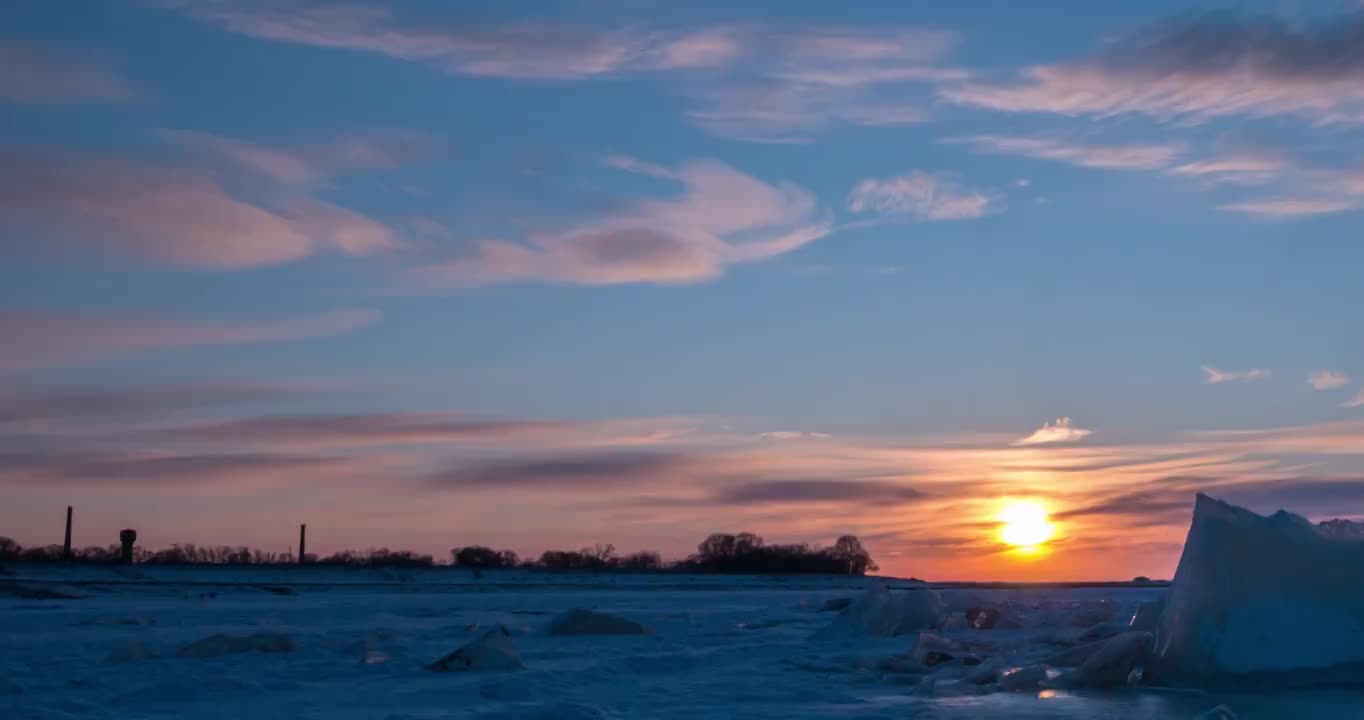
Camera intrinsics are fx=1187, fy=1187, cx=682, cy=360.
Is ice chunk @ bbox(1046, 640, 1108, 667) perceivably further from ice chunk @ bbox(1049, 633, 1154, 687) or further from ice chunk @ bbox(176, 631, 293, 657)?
ice chunk @ bbox(176, 631, 293, 657)

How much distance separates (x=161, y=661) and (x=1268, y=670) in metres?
7.80

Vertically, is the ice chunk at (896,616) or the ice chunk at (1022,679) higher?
the ice chunk at (896,616)

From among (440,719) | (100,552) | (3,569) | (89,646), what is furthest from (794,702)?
(100,552)

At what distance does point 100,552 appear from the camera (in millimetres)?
63781

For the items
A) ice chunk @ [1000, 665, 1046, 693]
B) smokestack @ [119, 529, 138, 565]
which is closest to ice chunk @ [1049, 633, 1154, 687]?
ice chunk @ [1000, 665, 1046, 693]

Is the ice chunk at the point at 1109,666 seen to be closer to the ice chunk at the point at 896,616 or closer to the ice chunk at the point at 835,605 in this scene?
the ice chunk at the point at 896,616

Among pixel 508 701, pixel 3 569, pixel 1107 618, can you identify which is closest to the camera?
pixel 508 701

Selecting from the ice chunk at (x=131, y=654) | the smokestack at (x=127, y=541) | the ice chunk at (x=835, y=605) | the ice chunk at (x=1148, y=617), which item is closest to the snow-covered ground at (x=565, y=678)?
the ice chunk at (x=131, y=654)

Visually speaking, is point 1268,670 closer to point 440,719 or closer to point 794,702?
point 794,702

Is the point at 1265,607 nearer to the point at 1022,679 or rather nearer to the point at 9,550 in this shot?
the point at 1022,679

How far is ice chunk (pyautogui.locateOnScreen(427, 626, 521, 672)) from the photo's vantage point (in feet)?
28.9

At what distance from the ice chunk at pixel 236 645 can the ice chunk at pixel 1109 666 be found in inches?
243

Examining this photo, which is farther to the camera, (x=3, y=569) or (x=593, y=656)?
(x=3, y=569)

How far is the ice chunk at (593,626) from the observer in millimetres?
12789
